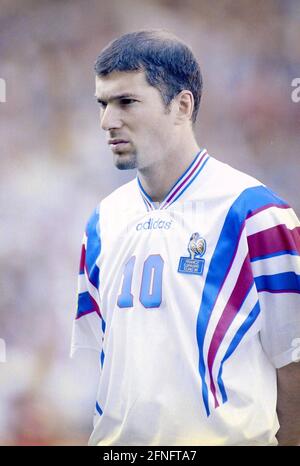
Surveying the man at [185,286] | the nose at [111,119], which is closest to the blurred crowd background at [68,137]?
the man at [185,286]

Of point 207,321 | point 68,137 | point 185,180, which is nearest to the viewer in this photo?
point 207,321

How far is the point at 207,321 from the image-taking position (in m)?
1.39

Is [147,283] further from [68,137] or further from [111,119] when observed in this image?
[68,137]

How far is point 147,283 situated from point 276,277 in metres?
0.24

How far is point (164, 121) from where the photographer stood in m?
1.50

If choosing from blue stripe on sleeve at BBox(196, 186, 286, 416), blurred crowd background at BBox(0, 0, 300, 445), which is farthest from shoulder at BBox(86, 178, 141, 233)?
blurred crowd background at BBox(0, 0, 300, 445)

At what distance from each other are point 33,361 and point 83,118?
702 millimetres

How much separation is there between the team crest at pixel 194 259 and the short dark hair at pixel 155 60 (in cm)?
28

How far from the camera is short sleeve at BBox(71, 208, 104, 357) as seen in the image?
1623 millimetres

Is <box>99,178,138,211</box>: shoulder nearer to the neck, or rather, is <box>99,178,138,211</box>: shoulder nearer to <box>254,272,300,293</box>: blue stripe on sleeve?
the neck

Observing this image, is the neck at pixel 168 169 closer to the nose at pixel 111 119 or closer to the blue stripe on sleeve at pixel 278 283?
the nose at pixel 111 119

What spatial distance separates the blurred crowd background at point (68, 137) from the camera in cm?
197

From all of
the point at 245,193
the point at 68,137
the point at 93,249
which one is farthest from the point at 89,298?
the point at 68,137

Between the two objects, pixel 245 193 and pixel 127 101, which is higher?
pixel 127 101
